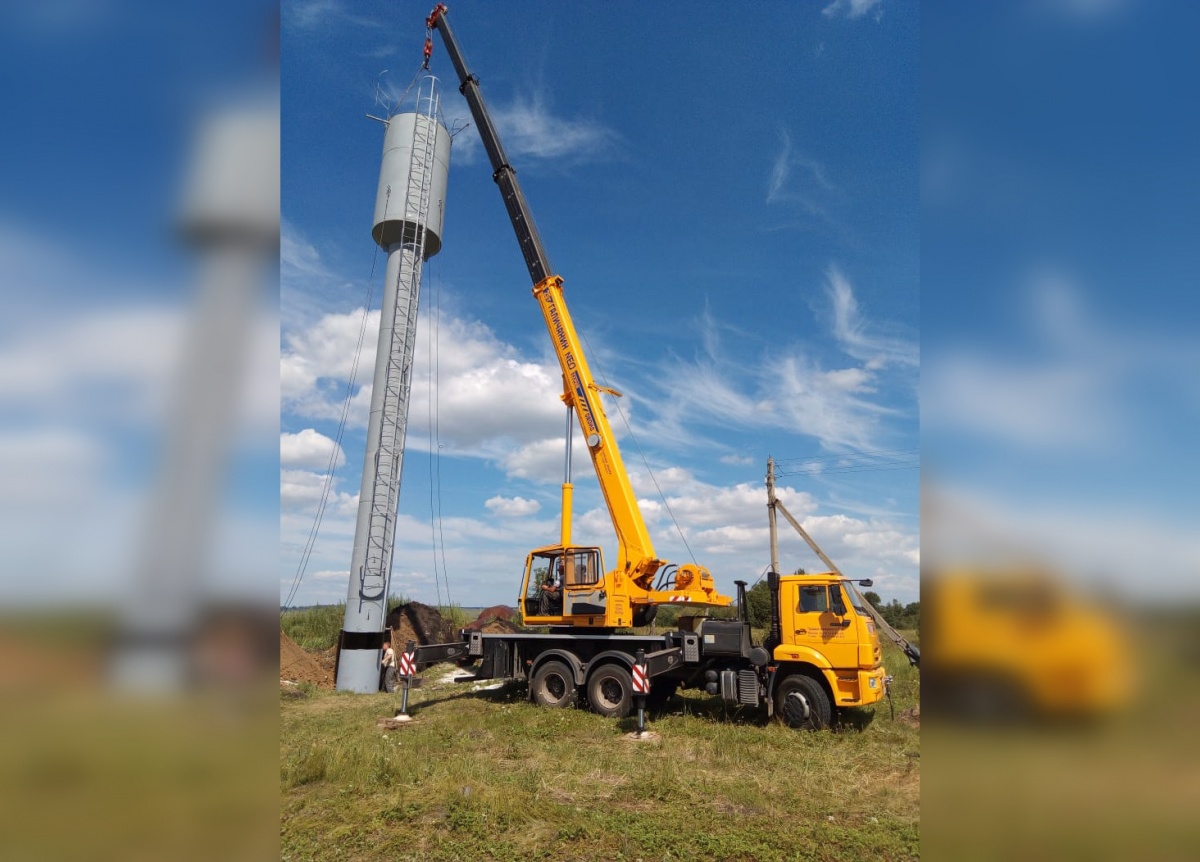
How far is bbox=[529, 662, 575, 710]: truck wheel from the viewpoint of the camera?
45.6 feet

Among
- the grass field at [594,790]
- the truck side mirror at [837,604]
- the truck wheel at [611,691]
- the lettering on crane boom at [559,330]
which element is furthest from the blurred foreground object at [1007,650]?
the lettering on crane boom at [559,330]

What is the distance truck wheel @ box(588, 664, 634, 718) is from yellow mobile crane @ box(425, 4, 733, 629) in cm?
101

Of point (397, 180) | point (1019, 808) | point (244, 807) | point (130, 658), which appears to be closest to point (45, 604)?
point (130, 658)

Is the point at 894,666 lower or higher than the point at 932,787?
lower

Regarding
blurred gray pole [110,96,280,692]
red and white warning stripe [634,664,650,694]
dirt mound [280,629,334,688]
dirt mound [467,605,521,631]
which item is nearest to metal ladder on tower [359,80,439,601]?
dirt mound [280,629,334,688]

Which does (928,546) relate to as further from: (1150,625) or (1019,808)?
(1019,808)

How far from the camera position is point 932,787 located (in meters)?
1.42

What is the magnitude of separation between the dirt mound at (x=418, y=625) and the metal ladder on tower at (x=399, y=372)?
4300 millimetres

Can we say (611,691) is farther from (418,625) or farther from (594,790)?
(418,625)

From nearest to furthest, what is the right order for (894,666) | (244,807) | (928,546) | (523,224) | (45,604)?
1. (45,604)
2. (244,807)
3. (928,546)
4. (523,224)
5. (894,666)

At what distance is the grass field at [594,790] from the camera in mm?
6289

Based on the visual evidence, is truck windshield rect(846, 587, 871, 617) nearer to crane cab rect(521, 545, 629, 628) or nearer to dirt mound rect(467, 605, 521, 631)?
crane cab rect(521, 545, 629, 628)

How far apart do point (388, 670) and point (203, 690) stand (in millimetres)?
19214

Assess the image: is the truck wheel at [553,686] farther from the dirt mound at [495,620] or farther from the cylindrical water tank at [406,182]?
the cylindrical water tank at [406,182]
